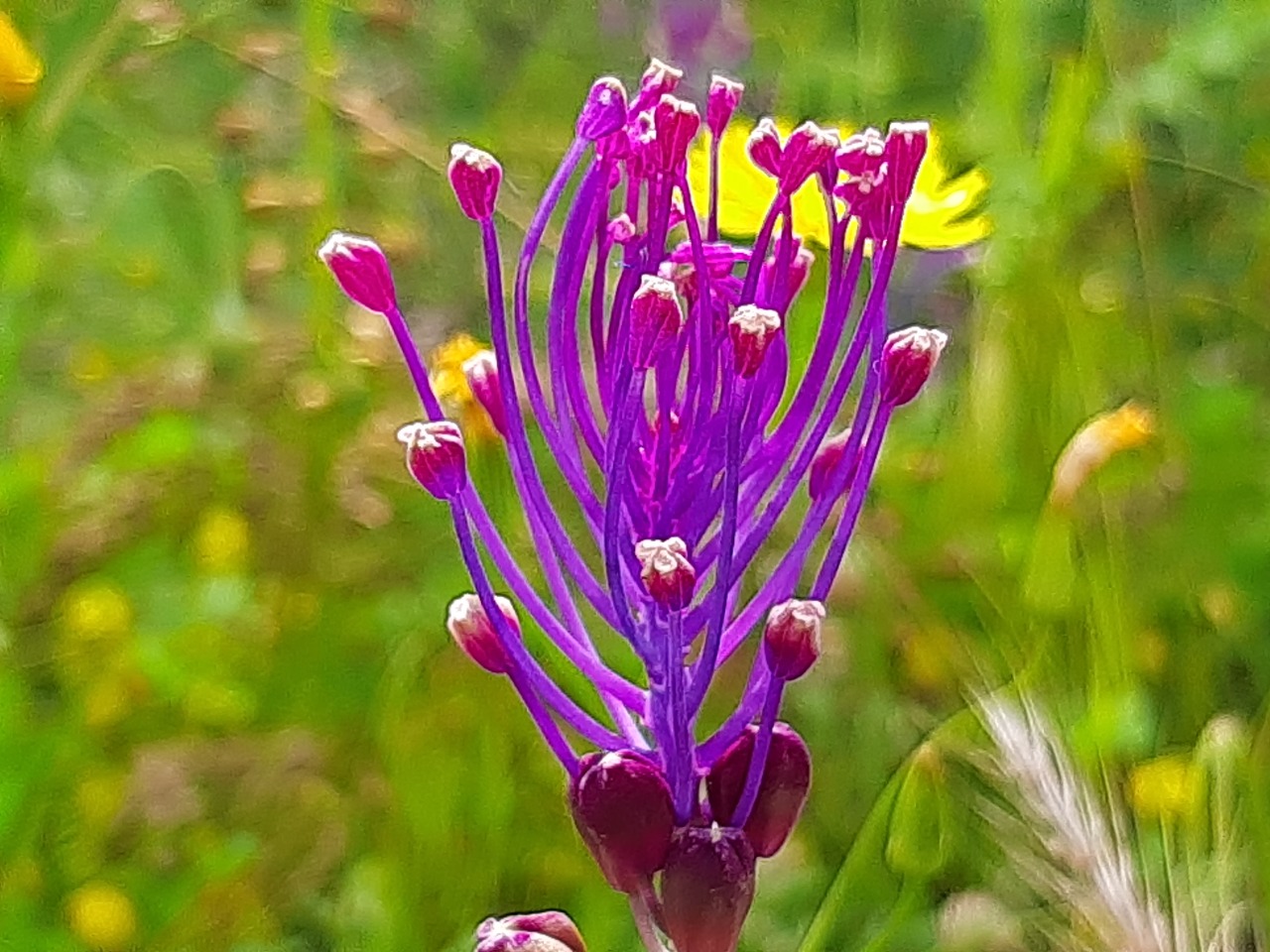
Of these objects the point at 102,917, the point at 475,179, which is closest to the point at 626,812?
the point at 475,179

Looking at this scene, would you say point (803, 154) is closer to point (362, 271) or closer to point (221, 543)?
point (362, 271)

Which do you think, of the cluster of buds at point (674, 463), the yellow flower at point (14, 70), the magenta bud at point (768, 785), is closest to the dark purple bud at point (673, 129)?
the cluster of buds at point (674, 463)

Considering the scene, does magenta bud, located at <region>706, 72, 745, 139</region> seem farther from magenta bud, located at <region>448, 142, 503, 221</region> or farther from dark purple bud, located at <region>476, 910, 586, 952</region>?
dark purple bud, located at <region>476, 910, 586, 952</region>

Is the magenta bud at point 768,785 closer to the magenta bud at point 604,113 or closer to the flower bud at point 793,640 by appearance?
the flower bud at point 793,640

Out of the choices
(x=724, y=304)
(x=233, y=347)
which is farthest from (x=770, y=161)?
(x=233, y=347)

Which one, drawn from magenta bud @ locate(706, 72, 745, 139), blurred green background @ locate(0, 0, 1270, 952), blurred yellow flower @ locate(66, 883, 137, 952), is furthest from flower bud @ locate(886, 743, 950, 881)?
blurred yellow flower @ locate(66, 883, 137, 952)

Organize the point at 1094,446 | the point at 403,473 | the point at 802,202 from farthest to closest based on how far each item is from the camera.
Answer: the point at 403,473 < the point at 1094,446 < the point at 802,202
